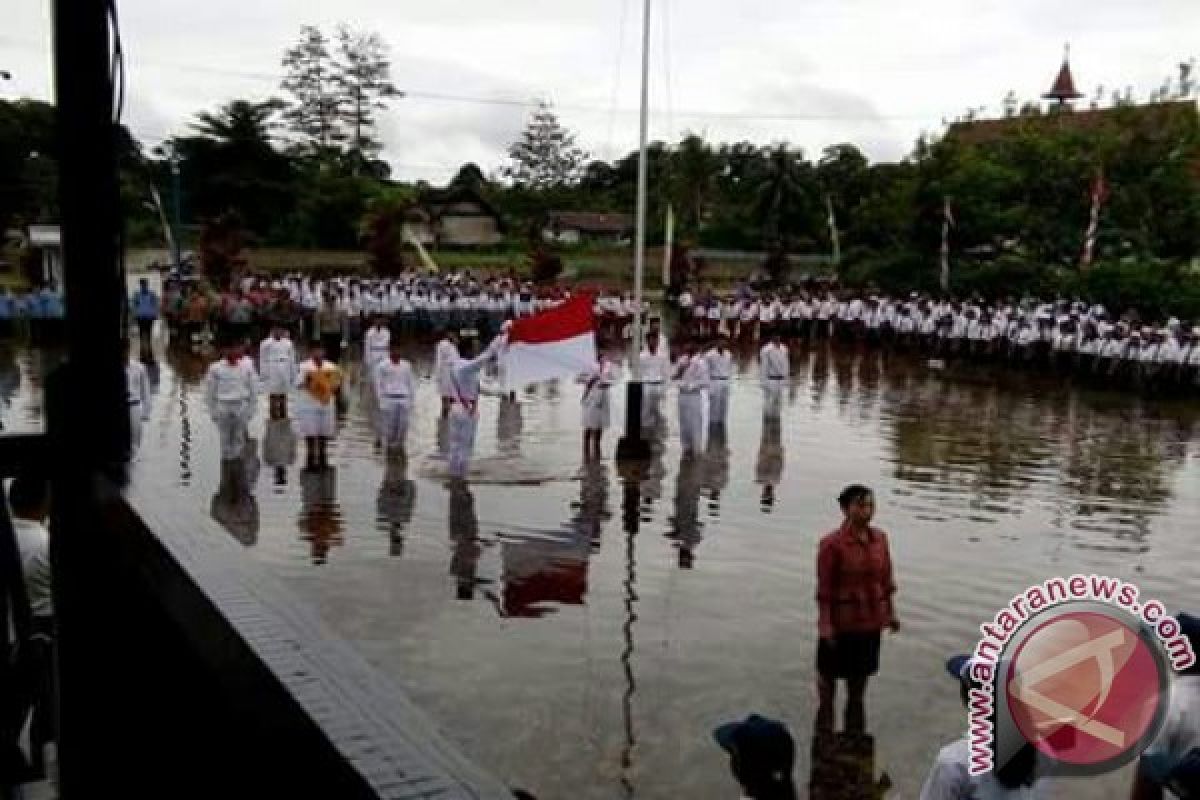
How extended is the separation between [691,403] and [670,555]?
5402 mm

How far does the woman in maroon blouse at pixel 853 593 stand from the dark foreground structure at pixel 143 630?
4.83 metres

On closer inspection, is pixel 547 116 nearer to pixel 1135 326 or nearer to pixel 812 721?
pixel 1135 326

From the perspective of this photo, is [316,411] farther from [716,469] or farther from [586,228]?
[586,228]

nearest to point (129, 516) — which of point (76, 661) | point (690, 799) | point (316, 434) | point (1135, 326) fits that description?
point (76, 661)

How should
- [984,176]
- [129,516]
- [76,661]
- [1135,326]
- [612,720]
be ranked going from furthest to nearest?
[984,176] < [1135,326] < [612,720] < [76,661] < [129,516]

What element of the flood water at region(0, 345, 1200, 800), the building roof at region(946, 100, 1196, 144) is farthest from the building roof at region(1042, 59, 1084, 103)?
the flood water at region(0, 345, 1200, 800)

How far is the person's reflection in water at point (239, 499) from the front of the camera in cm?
1135

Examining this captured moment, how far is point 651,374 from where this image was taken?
688 inches

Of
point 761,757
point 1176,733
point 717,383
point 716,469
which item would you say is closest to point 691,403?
point 716,469

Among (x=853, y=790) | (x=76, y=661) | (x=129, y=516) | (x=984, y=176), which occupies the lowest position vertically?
(x=853, y=790)

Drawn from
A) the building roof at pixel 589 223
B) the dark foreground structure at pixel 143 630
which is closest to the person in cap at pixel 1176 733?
the dark foreground structure at pixel 143 630

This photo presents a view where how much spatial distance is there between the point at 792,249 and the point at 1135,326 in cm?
3502

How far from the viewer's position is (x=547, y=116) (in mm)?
84000

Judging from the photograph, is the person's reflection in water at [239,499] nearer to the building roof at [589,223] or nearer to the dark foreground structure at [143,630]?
the dark foreground structure at [143,630]
